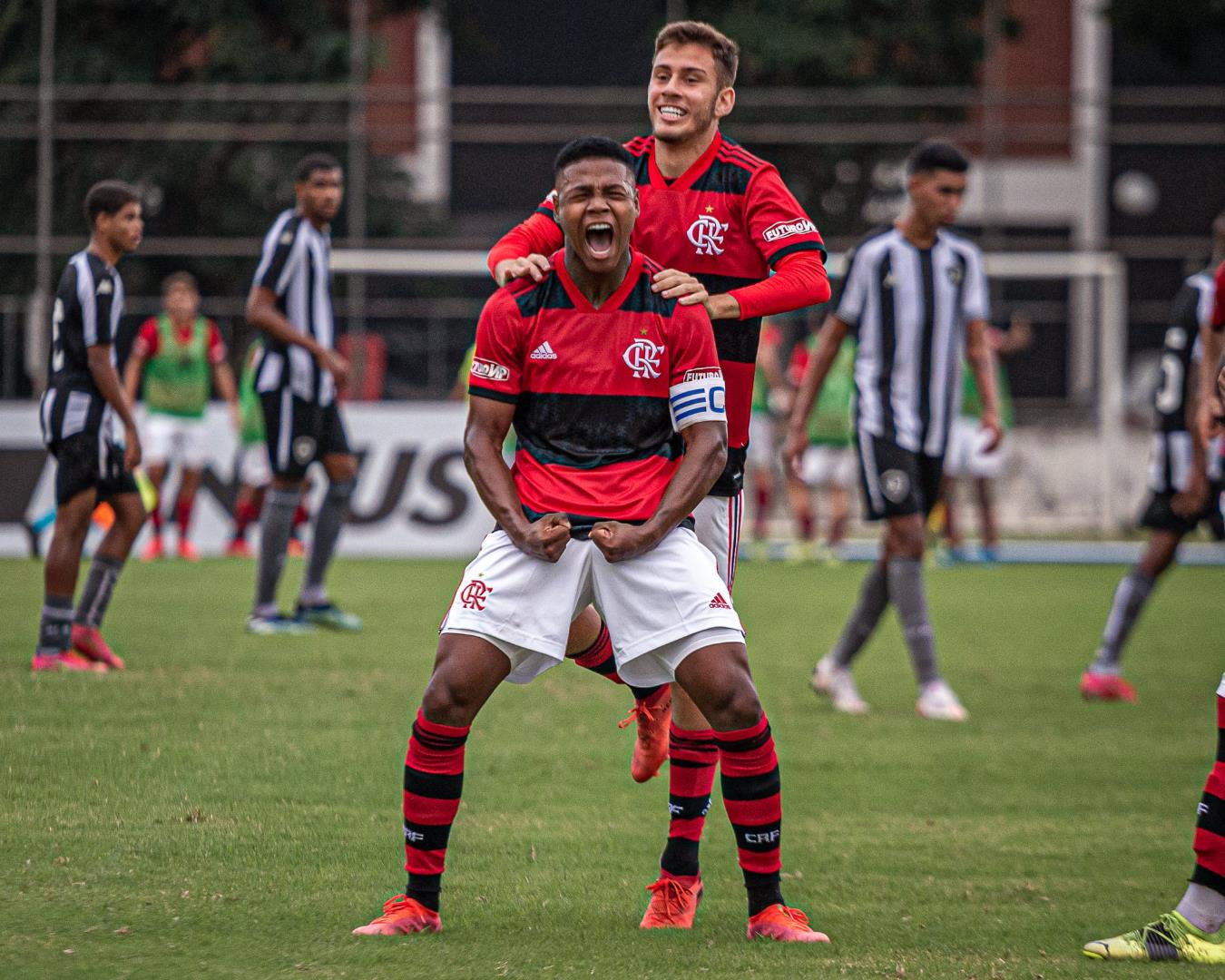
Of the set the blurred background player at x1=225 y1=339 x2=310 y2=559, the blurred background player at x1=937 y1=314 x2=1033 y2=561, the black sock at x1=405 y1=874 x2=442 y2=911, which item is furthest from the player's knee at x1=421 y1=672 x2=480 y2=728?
the blurred background player at x1=937 y1=314 x2=1033 y2=561

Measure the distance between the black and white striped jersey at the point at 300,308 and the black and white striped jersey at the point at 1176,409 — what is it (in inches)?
172

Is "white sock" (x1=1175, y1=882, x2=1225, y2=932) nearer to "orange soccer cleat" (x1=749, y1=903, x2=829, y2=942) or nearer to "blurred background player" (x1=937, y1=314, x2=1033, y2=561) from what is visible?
"orange soccer cleat" (x1=749, y1=903, x2=829, y2=942)

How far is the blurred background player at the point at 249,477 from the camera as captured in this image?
16.0 m

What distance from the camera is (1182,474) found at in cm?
863

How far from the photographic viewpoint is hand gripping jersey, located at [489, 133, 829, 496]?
4.98 m

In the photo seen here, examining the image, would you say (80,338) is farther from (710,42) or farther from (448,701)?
(448,701)

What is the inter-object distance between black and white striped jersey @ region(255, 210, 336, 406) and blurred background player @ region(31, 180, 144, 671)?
1657 mm

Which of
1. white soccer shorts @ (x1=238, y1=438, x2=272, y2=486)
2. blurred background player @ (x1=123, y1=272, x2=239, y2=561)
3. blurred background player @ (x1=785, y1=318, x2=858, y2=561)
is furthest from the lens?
blurred background player @ (x1=785, y1=318, x2=858, y2=561)

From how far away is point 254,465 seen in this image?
53.6 ft

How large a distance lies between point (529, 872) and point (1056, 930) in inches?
54.9

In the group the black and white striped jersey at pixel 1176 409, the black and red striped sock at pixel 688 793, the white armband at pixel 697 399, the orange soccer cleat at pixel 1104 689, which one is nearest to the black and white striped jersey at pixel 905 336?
the black and white striped jersey at pixel 1176 409

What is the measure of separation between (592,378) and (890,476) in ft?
12.7

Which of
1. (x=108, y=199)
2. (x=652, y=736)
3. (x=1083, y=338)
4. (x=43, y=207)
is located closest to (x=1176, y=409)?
(x=652, y=736)

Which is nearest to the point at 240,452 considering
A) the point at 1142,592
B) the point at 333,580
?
the point at 333,580
